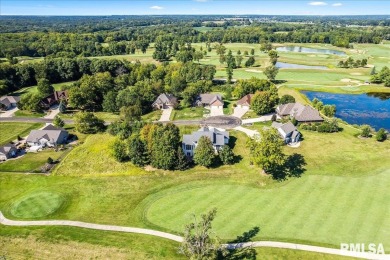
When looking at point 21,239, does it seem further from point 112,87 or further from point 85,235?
point 112,87

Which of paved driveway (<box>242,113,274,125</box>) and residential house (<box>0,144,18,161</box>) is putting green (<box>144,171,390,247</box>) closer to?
paved driveway (<box>242,113,274,125</box>)

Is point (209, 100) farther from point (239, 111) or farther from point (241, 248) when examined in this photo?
point (241, 248)

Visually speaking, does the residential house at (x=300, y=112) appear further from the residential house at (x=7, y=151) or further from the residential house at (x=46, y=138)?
the residential house at (x=7, y=151)

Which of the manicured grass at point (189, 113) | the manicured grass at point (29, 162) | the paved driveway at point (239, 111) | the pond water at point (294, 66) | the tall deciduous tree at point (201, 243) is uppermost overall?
the pond water at point (294, 66)

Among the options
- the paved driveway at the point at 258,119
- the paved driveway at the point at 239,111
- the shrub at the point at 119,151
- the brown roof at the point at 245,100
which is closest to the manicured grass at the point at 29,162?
the shrub at the point at 119,151

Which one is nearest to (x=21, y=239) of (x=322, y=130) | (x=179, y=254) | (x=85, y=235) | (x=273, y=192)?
(x=85, y=235)

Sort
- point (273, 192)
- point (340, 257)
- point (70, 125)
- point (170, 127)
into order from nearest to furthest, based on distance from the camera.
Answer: point (340, 257)
point (273, 192)
point (170, 127)
point (70, 125)
